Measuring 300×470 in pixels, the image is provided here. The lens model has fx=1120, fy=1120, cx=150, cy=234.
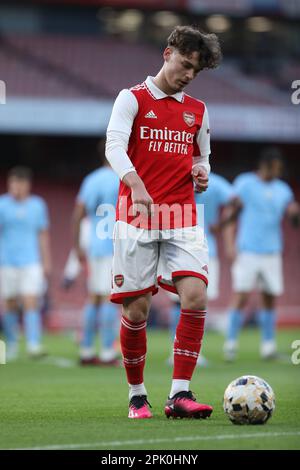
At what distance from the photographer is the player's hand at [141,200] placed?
19.8ft

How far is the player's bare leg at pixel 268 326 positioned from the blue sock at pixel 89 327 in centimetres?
203

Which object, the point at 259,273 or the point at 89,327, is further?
the point at 259,273

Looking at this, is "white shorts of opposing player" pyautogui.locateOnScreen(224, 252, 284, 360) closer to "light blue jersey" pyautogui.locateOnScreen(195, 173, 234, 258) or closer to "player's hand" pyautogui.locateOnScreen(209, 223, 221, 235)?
"player's hand" pyautogui.locateOnScreen(209, 223, 221, 235)

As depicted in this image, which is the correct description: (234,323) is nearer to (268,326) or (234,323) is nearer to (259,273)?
(268,326)

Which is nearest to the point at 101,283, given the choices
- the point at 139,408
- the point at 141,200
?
the point at 139,408

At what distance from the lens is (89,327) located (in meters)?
12.2

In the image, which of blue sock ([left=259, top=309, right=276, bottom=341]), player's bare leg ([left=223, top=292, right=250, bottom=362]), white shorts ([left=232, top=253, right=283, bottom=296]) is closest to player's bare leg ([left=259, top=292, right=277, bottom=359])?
blue sock ([left=259, top=309, right=276, bottom=341])

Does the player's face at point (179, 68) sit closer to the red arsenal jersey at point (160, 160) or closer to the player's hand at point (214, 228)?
the red arsenal jersey at point (160, 160)

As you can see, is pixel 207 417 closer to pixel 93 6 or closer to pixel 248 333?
pixel 248 333

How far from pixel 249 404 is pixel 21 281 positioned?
8.35 m

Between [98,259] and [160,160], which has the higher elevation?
[98,259]

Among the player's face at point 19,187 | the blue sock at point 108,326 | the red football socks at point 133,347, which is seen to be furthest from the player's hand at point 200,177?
the player's face at point 19,187
